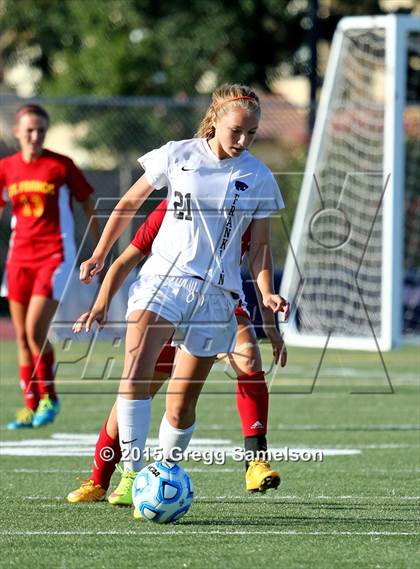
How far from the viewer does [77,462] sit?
7.83 metres

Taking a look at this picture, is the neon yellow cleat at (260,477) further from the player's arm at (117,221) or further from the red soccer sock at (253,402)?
the player's arm at (117,221)

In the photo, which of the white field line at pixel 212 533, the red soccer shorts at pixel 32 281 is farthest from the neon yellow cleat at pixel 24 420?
the white field line at pixel 212 533

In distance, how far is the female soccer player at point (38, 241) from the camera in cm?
970

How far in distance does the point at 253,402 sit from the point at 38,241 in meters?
3.84

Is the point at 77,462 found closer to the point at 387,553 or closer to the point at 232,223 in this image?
the point at 232,223

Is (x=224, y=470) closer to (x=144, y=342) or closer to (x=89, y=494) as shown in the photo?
(x=89, y=494)

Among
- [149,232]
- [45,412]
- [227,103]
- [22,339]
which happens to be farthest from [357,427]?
[227,103]

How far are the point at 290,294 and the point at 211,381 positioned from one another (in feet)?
9.75

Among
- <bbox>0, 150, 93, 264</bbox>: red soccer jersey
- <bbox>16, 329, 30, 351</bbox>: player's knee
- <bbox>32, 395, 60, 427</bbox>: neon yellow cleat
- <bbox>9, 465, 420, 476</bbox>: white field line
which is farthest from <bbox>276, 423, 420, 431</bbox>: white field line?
<bbox>9, 465, 420, 476</bbox>: white field line

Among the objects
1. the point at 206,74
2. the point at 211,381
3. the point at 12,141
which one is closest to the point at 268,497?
the point at 211,381

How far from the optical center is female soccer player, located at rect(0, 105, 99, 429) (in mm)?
9703

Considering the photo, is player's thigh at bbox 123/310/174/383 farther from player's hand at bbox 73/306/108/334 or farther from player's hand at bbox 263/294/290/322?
player's hand at bbox 263/294/290/322

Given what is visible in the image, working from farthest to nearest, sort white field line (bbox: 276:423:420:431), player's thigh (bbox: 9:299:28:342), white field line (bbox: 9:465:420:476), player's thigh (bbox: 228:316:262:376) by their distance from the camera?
1. player's thigh (bbox: 9:299:28:342)
2. white field line (bbox: 276:423:420:431)
3. white field line (bbox: 9:465:420:476)
4. player's thigh (bbox: 228:316:262:376)

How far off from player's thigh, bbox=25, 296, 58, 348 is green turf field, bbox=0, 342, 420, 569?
61 centimetres
